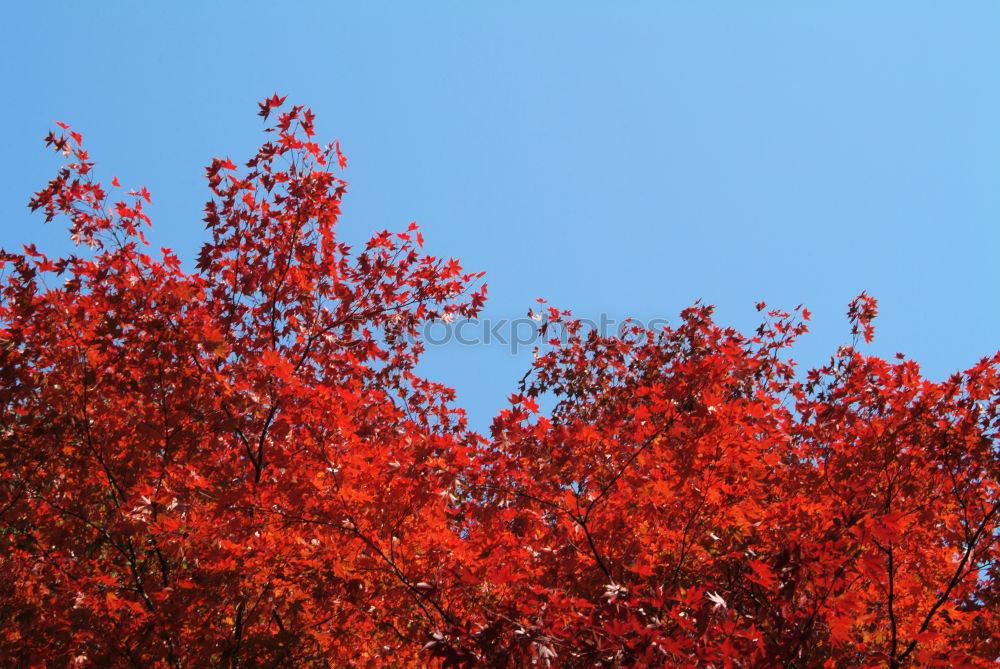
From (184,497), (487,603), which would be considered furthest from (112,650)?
(487,603)

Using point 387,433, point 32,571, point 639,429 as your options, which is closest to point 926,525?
point 639,429

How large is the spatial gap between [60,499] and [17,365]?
1.28 meters

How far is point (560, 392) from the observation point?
40.4 ft

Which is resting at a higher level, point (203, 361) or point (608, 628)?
point (203, 361)

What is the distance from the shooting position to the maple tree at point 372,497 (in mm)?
5234

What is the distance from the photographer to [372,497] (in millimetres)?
5469

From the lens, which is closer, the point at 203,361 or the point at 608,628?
the point at 608,628

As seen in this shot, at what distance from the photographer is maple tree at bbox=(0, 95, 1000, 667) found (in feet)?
17.2

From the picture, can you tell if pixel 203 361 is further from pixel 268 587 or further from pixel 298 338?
pixel 268 587

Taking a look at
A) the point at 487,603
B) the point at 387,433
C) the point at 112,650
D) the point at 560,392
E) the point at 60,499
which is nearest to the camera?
the point at 112,650

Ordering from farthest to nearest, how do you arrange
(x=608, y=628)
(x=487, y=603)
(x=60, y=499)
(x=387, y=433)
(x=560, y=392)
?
1. (x=560, y=392)
2. (x=387, y=433)
3. (x=60, y=499)
4. (x=487, y=603)
5. (x=608, y=628)

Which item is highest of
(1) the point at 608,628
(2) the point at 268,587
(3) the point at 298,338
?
(3) the point at 298,338

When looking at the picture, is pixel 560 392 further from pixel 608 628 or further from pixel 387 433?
pixel 608 628

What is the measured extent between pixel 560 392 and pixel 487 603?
21.8ft
